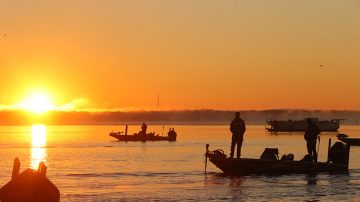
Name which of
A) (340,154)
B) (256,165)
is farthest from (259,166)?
(340,154)

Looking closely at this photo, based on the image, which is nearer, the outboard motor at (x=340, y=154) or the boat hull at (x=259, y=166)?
the boat hull at (x=259, y=166)

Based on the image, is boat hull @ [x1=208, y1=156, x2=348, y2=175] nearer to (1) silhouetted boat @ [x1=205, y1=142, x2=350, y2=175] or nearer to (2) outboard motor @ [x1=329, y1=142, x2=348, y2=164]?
(1) silhouetted boat @ [x1=205, y1=142, x2=350, y2=175]

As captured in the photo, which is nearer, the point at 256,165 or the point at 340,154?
the point at 256,165

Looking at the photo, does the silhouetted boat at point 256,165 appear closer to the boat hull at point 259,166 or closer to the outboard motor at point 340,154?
the boat hull at point 259,166

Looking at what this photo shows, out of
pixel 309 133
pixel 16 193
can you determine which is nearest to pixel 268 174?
pixel 309 133

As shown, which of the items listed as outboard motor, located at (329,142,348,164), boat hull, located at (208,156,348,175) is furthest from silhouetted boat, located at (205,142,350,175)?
outboard motor, located at (329,142,348,164)

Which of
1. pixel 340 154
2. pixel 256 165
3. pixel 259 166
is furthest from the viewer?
pixel 340 154

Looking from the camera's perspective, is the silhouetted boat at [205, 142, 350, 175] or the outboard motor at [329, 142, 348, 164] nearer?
the silhouetted boat at [205, 142, 350, 175]

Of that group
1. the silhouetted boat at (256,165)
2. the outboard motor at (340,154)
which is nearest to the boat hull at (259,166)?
the silhouetted boat at (256,165)

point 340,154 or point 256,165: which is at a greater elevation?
point 340,154

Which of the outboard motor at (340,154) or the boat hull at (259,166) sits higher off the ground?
the outboard motor at (340,154)

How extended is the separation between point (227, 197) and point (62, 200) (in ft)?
22.2

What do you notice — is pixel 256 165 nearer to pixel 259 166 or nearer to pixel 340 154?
pixel 259 166

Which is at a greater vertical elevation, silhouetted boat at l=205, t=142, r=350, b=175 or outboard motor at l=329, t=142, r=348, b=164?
outboard motor at l=329, t=142, r=348, b=164
